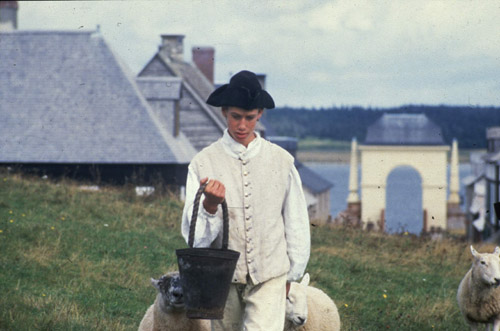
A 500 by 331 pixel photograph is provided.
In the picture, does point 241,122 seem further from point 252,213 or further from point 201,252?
point 201,252

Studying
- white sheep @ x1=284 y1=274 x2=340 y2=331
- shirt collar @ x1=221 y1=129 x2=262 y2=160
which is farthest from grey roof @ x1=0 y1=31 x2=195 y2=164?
shirt collar @ x1=221 y1=129 x2=262 y2=160

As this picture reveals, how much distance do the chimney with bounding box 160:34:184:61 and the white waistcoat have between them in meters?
28.4

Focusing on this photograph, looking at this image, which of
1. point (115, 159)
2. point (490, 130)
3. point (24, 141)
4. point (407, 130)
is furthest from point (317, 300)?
point (407, 130)

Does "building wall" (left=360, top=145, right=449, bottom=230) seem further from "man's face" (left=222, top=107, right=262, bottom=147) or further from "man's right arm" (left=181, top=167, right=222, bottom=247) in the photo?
"man's right arm" (left=181, top=167, right=222, bottom=247)

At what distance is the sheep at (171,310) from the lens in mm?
5273

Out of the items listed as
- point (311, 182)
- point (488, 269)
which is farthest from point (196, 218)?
point (311, 182)

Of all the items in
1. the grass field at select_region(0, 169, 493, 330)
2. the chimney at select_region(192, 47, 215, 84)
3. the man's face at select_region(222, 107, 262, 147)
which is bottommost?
the grass field at select_region(0, 169, 493, 330)

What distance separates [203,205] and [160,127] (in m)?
20.3

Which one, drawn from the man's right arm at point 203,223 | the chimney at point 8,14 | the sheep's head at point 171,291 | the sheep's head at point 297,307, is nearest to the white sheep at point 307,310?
the sheep's head at point 297,307

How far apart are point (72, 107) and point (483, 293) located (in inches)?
741

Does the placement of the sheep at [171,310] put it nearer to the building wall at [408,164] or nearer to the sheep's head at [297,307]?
the sheep's head at [297,307]

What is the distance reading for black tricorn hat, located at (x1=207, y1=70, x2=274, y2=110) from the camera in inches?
182

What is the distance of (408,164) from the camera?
54.0m

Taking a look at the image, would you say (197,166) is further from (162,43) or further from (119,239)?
(162,43)
